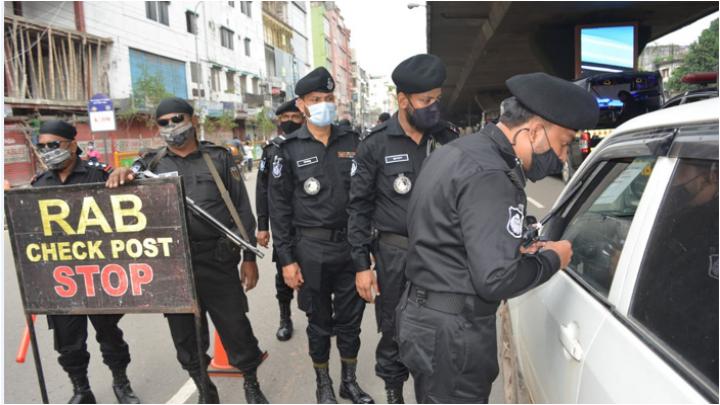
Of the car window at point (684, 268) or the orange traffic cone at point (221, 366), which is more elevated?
the car window at point (684, 268)

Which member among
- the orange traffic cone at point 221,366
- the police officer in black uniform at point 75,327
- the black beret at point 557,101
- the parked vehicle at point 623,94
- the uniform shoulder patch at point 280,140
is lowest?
the orange traffic cone at point 221,366

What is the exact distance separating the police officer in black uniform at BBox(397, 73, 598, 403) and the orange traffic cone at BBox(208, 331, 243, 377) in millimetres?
1916

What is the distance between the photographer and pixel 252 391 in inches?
116

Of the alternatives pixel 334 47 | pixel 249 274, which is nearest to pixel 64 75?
pixel 249 274

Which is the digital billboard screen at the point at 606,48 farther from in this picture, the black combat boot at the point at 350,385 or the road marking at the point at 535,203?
the black combat boot at the point at 350,385

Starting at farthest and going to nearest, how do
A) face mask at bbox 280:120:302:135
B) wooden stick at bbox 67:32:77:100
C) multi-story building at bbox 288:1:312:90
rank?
multi-story building at bbox 288:1:312:90, wooden stick at bbox 67:32:77:100, face mask at bbox 280:120:302:135

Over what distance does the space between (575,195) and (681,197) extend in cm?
83

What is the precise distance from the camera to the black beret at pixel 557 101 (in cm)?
153

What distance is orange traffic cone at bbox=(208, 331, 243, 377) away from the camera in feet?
11.1

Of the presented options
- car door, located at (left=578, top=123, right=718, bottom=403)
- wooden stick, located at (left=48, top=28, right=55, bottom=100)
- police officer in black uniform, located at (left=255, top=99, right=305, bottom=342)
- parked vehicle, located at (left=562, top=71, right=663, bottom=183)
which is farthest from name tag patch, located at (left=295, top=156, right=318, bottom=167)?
wooden stick, located at (left=48, top=28, right=55, bottom=100)

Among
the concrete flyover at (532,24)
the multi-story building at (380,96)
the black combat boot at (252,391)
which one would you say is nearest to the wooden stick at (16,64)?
the concrete flyover at (532,24)

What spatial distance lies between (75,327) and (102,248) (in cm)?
85

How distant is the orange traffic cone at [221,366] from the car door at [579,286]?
1973 millimetres

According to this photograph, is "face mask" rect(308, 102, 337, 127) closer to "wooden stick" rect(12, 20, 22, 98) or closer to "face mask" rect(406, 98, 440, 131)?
"face mask" rect(406, 98, 440, 131)
